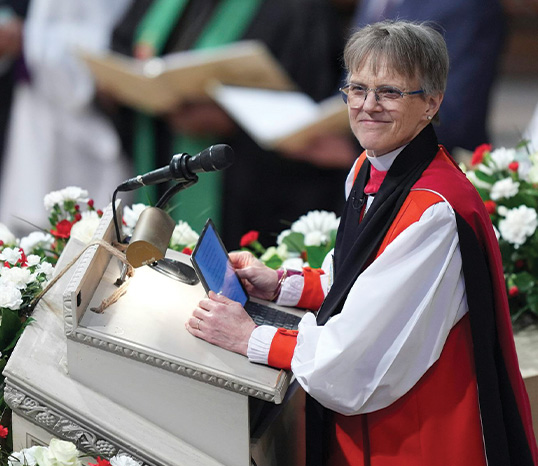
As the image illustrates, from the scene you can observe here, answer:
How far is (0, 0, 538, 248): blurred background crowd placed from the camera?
4148mm

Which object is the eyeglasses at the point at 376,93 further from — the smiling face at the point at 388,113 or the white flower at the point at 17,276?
the white flower at the point at 17,276

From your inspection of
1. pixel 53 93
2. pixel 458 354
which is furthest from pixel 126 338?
pixel 53 93

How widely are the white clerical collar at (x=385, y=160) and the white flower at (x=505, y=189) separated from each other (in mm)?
1033

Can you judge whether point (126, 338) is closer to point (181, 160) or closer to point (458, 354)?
point (181, 160)

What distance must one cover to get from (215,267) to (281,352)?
27 cm

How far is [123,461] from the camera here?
172 cm

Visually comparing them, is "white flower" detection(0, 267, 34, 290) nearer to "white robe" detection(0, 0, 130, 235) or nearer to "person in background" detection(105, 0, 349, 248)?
"person in background" detection(105, 0, 349, 248)

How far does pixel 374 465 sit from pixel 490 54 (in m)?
2.65

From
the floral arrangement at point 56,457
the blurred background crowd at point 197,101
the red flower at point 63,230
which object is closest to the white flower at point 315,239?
the red flower at point 63,230

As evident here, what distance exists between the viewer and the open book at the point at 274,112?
14.4ft

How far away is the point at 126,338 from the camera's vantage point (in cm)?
172

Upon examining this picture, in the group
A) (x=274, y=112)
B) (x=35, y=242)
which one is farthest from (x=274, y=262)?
(x=274, y=112)

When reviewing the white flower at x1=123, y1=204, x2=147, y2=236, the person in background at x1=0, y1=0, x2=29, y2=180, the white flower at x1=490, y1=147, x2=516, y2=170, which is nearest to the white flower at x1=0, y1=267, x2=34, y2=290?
the white flower at x1=123, y1=204, x2=147, y2=236

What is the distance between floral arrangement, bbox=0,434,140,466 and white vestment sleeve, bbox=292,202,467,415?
373mm
